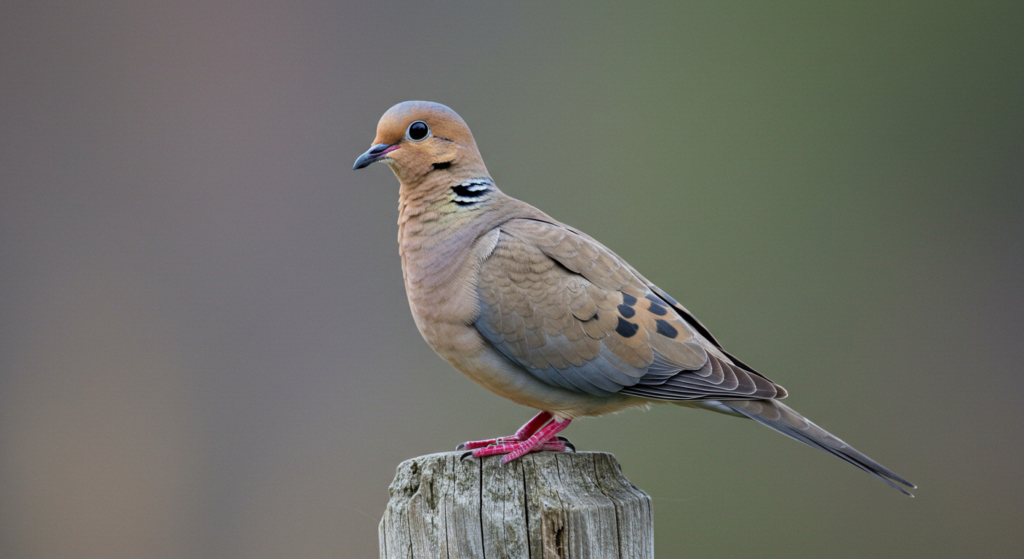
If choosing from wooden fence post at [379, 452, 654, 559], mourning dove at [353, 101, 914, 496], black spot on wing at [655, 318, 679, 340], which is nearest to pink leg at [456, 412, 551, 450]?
mourning dove at [353, 101, 914, 496]

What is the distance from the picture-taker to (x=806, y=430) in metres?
2.66

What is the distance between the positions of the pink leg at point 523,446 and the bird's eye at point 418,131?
1.11 meters

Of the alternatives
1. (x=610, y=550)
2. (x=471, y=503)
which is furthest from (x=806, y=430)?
(x=471, y=503)

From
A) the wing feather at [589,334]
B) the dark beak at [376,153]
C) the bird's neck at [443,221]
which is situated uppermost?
the dark beak at [376,153]

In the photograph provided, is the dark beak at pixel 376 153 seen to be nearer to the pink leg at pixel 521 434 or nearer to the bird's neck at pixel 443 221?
the bird's neck at pixel 443 221

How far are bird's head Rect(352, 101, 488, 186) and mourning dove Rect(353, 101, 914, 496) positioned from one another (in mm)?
134

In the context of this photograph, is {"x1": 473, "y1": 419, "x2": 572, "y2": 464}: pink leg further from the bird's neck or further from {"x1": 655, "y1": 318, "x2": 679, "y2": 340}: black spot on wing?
the bird's neck

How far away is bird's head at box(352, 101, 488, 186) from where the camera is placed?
3.25 meters

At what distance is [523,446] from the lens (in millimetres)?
2633

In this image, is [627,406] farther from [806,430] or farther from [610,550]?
[610,550]

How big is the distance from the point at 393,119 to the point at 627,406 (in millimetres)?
1272

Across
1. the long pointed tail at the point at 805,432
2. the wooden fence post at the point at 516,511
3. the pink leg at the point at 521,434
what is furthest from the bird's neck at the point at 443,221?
the long pointed tail at the point at 805,432

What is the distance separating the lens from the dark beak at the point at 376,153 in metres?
3.21

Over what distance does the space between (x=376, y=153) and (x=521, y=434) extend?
1099 mm
